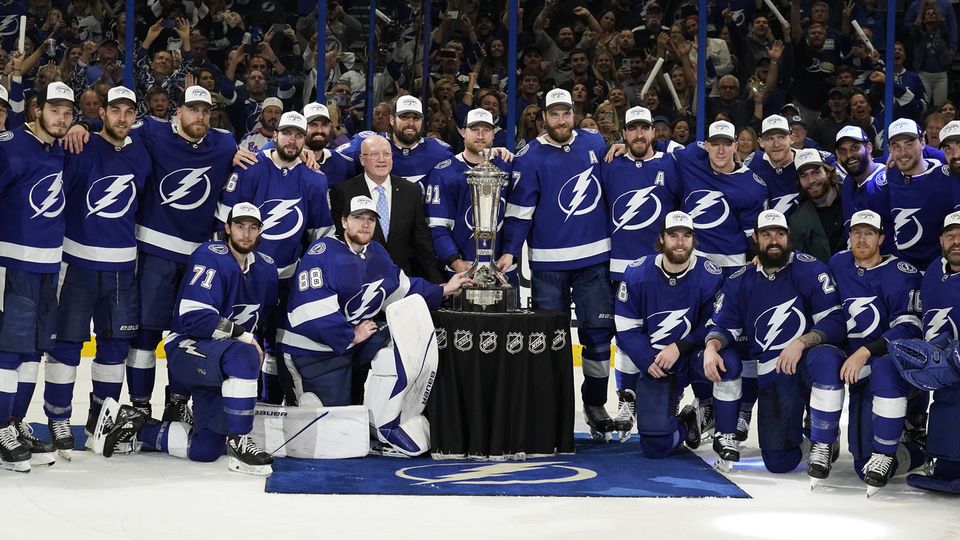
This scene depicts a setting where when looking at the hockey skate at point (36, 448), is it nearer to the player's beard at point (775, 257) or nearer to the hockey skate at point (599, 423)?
the hockey skate at point (599, 423)

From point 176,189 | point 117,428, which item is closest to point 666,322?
point 176,189

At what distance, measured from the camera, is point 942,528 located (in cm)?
514

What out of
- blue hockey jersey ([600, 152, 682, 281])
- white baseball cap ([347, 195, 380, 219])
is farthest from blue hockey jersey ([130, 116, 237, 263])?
blue hockey jersey ([600, 152, 682, 281])

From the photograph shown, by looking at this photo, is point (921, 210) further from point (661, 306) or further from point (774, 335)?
point (661, 306)

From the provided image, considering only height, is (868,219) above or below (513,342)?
above

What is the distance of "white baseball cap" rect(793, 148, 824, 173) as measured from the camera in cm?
684

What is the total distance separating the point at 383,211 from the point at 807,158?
201cm

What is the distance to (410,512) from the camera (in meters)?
5.20

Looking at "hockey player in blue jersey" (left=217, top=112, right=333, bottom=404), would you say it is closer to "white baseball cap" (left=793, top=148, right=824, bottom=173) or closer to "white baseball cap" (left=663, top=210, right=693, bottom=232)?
"white baseball cap" (left=663, top=210, right=693, bottom=232)

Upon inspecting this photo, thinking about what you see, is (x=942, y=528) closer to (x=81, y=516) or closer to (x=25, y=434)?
(x=81, y=516)

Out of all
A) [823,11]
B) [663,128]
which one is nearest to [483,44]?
[663,128]

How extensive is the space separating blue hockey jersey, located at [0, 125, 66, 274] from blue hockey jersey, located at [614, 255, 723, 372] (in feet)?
8.12

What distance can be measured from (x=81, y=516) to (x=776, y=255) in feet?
10.0

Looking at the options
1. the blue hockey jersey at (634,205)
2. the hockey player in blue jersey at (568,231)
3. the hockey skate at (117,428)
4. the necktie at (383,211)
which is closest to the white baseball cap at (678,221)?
the blue hockey jersey at (634,205)
